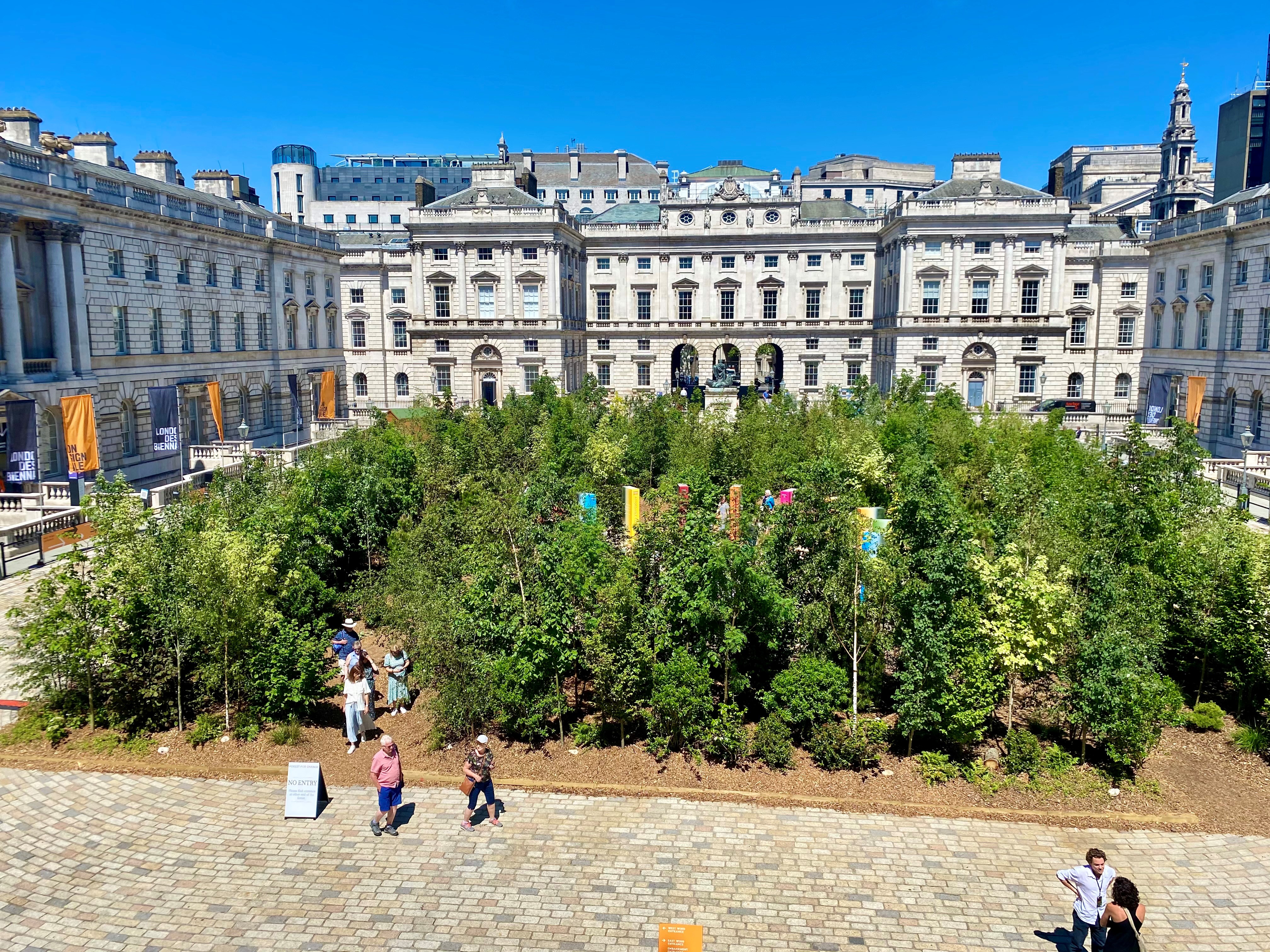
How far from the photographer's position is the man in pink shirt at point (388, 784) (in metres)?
14.4

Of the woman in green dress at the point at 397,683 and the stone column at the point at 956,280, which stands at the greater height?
the stone column at the point at 956,280

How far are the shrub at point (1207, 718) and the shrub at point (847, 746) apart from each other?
6707mm

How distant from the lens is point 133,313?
4334 cm

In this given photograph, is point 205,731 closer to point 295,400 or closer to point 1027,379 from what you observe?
point 295,400

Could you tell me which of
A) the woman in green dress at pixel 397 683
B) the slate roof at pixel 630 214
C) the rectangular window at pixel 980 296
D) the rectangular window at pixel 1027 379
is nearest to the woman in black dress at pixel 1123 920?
the woman in green dress at pixel 397 683

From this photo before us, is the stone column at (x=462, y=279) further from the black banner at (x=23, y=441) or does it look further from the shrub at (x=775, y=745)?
the shrub at (x=775, y=745)

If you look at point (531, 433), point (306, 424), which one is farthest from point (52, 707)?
point (306, 424)

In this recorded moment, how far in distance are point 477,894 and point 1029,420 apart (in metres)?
47.4

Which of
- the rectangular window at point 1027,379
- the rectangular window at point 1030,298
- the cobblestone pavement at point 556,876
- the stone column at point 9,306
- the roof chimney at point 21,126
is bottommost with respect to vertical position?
the cobblestone pavement at point 556,876

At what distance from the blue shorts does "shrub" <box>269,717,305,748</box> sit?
3.81 m

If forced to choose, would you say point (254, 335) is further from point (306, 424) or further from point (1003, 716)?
point (1003, 716)

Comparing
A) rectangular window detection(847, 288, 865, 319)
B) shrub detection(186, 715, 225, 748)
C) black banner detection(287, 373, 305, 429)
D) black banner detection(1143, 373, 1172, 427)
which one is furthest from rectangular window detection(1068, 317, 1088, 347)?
shrub detection(186, 715, 225, 748)

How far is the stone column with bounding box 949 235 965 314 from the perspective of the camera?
211 feet

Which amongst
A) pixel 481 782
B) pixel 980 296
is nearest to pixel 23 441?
pixel 481 782
